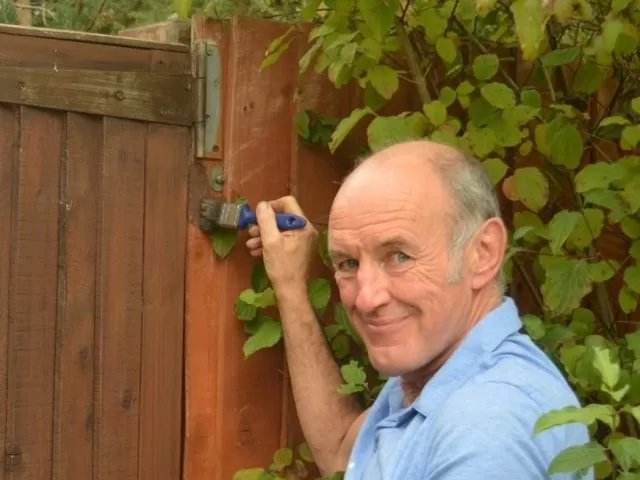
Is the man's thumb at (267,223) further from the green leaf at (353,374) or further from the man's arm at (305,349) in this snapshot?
the green leaf at (353,374)

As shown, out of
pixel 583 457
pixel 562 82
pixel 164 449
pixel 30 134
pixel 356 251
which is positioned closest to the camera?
pixel 583 457

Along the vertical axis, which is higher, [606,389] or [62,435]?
[606,389]

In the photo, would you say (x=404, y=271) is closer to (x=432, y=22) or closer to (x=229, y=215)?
(x=229, y=215)

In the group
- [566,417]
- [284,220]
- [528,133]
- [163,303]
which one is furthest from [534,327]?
[566,417]

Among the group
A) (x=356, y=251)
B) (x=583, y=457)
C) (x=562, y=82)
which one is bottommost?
(x=583, y=457)

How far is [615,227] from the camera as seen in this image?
3129mm

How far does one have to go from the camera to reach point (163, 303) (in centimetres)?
293

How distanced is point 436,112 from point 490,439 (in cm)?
137

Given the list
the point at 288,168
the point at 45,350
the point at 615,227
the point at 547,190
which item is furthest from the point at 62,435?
the point at 615,227

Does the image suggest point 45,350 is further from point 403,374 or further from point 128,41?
point 403,374

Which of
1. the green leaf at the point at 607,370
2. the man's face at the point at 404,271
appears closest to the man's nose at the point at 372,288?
the man's face at the point at 404,271

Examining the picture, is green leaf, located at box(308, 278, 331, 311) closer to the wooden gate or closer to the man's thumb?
the man's thumb

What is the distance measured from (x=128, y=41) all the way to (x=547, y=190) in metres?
1.18

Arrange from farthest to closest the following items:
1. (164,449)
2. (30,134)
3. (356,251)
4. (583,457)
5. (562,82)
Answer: (562,82) → (164,449) → (30,134) → (356,251) → (583,457)
